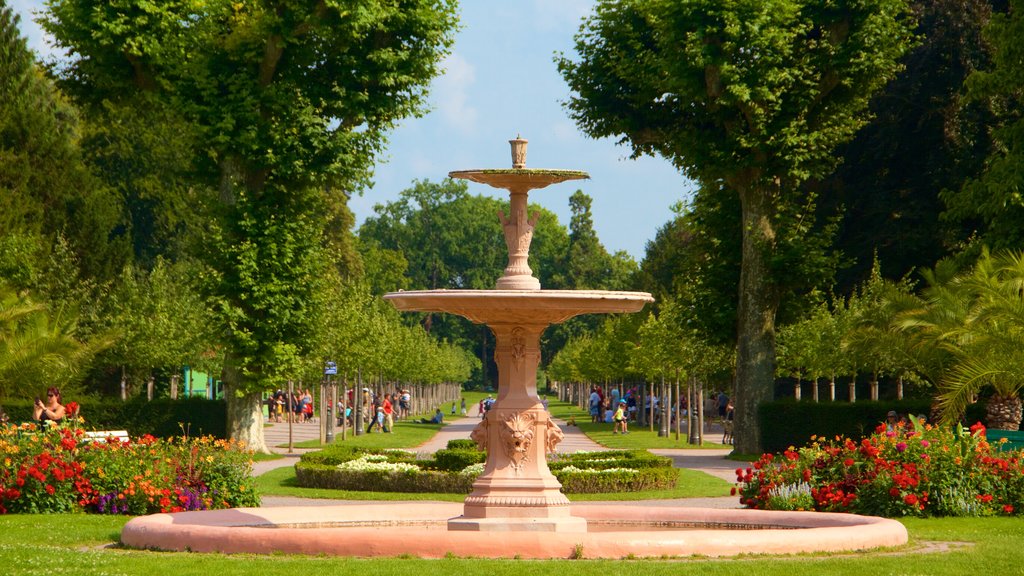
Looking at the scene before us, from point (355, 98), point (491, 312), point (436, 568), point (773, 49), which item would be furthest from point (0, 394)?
point (436, 568)

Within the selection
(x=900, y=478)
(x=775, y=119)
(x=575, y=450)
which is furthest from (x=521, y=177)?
(x=575, y=450)

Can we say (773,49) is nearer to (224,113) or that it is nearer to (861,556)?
(224,113)

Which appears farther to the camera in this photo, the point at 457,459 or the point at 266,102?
the point at 266,102

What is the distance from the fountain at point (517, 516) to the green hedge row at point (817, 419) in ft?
54.5

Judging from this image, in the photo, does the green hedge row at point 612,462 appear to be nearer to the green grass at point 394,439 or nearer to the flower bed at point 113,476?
the flower bed at point 113,476

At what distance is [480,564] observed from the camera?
11.4 metres

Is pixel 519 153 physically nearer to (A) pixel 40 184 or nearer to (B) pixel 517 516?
(B) pixel 517 516

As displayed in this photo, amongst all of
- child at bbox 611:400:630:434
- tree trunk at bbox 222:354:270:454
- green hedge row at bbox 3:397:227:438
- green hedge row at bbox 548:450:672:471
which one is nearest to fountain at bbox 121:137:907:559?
green hedge row at bbox 548:450:672:471

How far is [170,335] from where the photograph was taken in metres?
44.1

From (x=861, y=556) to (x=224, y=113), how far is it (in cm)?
2254

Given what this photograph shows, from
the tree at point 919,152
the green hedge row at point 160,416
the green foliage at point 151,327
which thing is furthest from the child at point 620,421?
the green hedge row at point 160,416

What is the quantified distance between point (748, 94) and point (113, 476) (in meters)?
18.0

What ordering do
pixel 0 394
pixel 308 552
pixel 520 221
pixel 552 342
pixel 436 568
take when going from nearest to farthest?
pixel 436 568 → pixel 308 552 → pixel 520 221 → pixel 0 394 → pixel 552 342

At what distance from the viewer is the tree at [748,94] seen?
31891 millimetres
